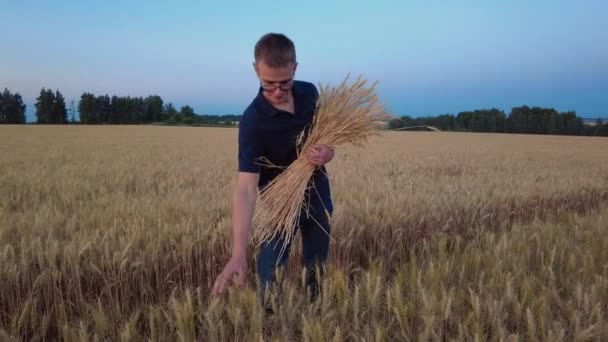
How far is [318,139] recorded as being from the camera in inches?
89.3

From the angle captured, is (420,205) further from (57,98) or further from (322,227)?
(57,98)

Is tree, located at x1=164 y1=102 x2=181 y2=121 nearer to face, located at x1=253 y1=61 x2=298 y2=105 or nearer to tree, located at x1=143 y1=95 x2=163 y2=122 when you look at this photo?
tree, located at x1=143 y1=95 x2=163 y2=122

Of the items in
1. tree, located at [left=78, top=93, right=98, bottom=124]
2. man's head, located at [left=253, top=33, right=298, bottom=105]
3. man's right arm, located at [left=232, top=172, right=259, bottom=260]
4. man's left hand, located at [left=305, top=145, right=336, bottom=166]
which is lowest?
man's right arm, located at [left=232, top=172, right=259, bottom=260]

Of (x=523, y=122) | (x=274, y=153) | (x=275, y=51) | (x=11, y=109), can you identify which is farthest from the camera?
(x=11, y=109)

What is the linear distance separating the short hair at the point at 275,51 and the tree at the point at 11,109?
72370 millimetres

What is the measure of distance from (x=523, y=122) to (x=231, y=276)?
5383cm

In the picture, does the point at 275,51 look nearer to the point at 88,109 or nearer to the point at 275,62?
the point at 275,62

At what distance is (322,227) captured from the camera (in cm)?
242

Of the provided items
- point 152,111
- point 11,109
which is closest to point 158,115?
point 152,111

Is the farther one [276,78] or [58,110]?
[58,110]

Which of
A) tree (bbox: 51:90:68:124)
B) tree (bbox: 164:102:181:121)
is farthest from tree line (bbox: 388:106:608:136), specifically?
tree (bbox: 51:90:68:124)

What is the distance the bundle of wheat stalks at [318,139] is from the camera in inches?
88.3

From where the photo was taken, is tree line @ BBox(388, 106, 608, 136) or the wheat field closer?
the wheat field

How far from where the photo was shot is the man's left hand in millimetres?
2129
